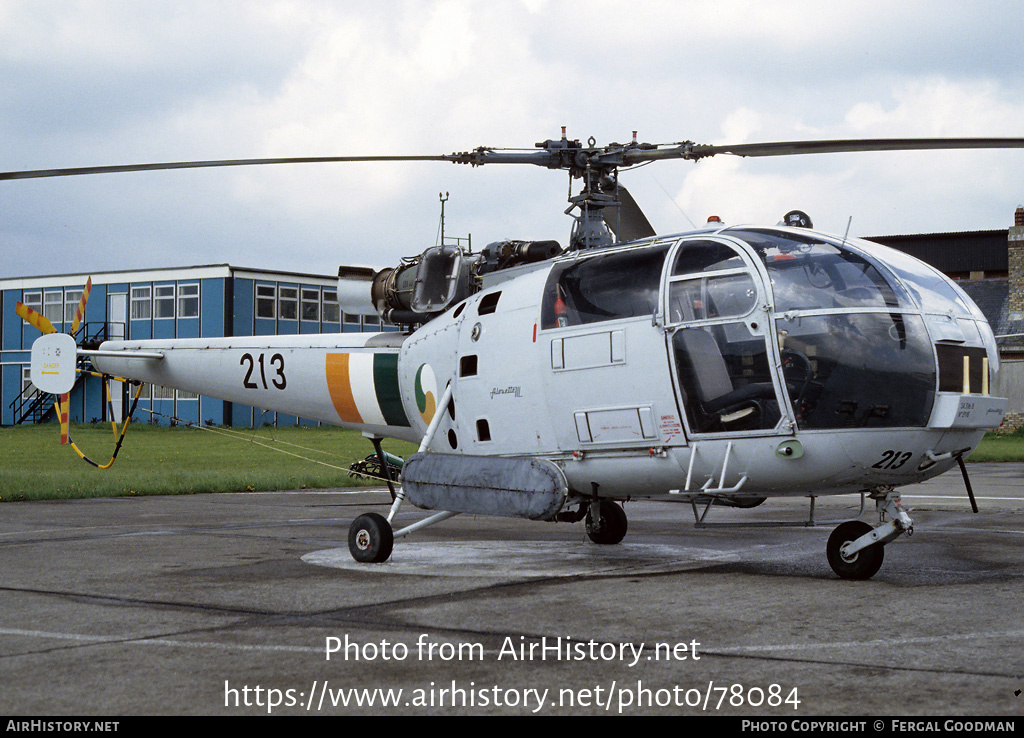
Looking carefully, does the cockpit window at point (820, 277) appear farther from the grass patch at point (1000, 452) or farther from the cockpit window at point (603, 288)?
the grass patch at point (1000, 452)

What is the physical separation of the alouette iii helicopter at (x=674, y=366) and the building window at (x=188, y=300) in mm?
43501

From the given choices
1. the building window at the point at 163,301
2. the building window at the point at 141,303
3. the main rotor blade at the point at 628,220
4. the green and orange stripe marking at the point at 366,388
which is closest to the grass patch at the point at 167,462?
the building window at the point at 163,301

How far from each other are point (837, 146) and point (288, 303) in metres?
48.3

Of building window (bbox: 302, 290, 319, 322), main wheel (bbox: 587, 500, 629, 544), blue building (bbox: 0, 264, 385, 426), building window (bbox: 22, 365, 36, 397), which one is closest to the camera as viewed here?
main wheel (bbox: 587, 500, 629, 544)

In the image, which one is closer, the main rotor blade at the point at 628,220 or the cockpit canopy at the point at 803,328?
the cockpit canopy at the point at 803,328

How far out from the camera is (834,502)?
1805cm

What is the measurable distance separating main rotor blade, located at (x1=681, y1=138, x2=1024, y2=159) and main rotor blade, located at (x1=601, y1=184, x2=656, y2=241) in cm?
146

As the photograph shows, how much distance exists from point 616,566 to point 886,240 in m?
61.5

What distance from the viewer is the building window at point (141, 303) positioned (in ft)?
178

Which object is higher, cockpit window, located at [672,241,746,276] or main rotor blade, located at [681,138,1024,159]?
main rotor blade, located at [681,138,1024,159]

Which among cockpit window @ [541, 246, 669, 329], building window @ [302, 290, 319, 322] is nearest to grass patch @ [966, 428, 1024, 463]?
cockpit window @ [541, 246, 669, 329]

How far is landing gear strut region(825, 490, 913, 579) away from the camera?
336 inches

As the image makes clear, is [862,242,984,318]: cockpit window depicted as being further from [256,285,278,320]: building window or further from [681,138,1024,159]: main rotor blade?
[256,285,278,320]: building window
